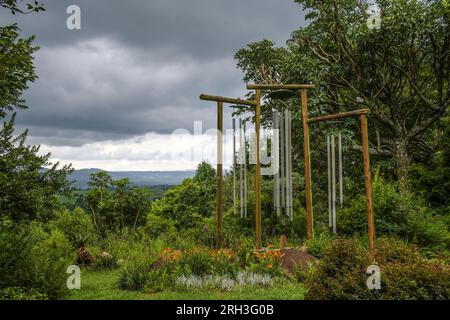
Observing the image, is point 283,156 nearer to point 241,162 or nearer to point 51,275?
point 241,162

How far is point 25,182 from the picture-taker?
9430 millimetres

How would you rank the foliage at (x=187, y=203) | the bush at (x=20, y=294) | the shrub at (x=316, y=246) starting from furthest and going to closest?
the foliage at (x=187, y=203)
the shrub at (x=316, y=246)
the bush at (x=20, y=294)

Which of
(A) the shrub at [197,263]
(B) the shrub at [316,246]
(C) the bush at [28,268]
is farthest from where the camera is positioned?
(B) the shrub at [316,246]

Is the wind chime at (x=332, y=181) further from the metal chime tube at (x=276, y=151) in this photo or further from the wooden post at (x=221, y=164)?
the wooden post at (x=221, y=164)

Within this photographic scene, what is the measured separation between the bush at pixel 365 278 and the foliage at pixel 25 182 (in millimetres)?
5947

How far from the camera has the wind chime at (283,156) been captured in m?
12.6

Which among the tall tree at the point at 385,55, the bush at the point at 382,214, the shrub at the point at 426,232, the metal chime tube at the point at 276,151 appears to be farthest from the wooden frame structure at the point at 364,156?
the tall tree at the point at 385,55

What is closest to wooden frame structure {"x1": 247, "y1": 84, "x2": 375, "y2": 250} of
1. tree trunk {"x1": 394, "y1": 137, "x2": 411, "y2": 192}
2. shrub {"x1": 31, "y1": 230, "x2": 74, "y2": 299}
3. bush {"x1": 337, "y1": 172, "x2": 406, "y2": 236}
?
bush {"x1": 337, "y1": 172, "x2": 406, "y2": 236}

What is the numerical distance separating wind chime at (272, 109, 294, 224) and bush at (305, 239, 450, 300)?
15.4ft

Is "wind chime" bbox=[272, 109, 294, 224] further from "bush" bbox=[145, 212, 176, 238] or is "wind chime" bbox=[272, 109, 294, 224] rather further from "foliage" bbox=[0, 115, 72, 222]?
"bush" bbox=[145, 212, 176, 238]

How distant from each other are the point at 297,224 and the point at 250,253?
16.2 feet

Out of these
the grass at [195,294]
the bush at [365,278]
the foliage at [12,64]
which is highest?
the foliage at [12,64]

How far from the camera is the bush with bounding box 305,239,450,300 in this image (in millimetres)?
7047

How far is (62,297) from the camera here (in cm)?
823
